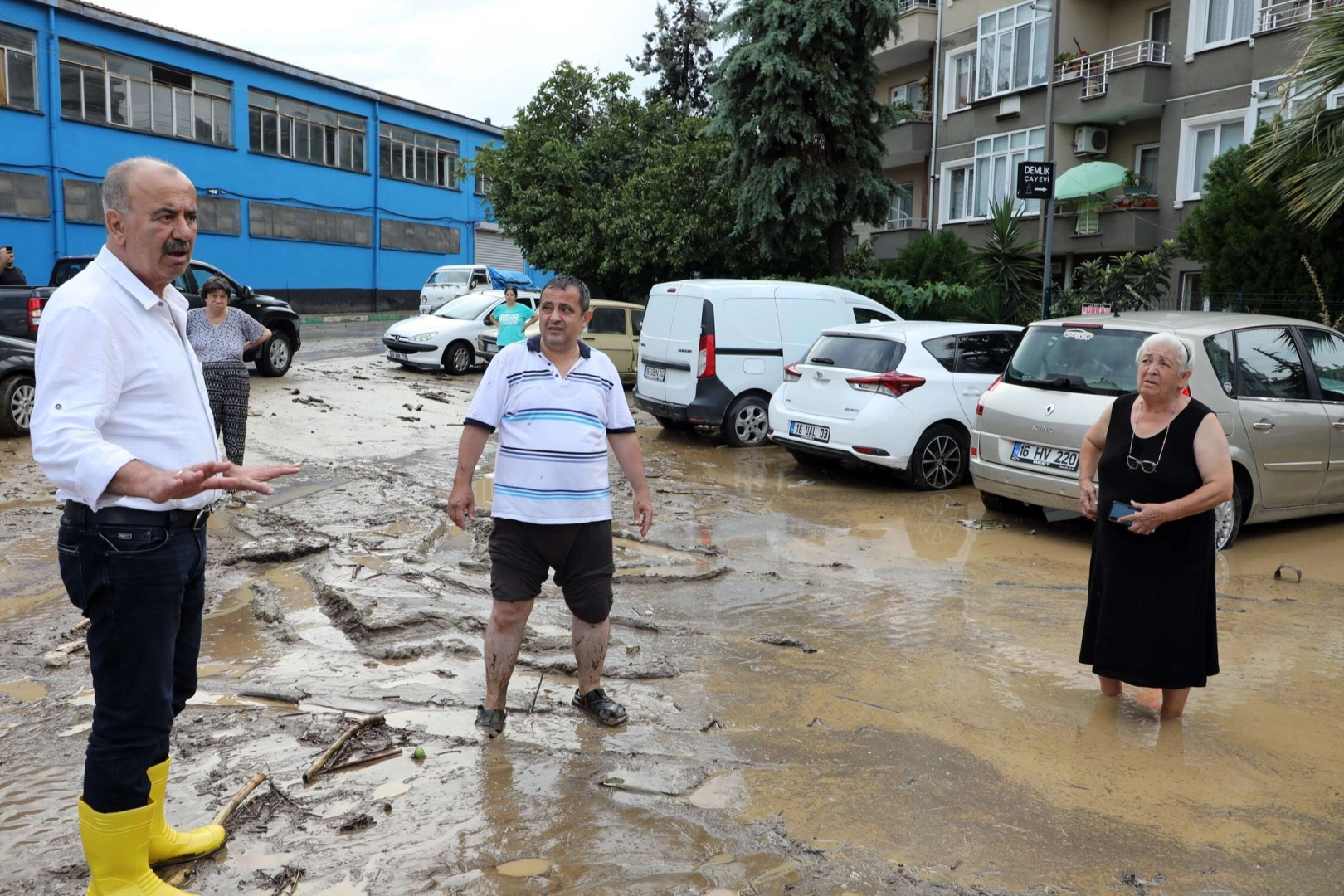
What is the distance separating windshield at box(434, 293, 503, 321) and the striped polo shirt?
1661 cm

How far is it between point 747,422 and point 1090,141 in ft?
53.2

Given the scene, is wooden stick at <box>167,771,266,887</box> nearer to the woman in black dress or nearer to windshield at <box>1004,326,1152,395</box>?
the woman in black dress

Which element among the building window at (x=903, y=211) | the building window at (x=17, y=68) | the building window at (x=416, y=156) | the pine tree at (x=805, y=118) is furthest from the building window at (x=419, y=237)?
the pine tree at (x=805, y=118)

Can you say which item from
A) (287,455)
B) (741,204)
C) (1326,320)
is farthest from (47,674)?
(741,204)

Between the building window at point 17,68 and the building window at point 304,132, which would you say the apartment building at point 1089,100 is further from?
the building window at point 17,68

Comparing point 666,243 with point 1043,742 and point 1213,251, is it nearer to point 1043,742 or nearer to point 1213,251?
point 1213,251

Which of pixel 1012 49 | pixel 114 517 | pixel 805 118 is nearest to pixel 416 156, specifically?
pixel 1012 49

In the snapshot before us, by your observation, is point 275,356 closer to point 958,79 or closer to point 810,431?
point 810,431

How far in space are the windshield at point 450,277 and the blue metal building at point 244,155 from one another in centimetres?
287

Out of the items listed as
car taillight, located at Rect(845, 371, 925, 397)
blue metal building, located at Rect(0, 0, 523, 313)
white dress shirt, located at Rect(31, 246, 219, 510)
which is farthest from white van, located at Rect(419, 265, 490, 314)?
white dress shirt, located at Rect(31, 246, 219, 510)

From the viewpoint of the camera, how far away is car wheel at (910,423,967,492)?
35.2ft

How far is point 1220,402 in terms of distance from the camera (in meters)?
8.16

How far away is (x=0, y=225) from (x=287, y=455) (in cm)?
2239

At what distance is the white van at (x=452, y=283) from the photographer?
108 ft
